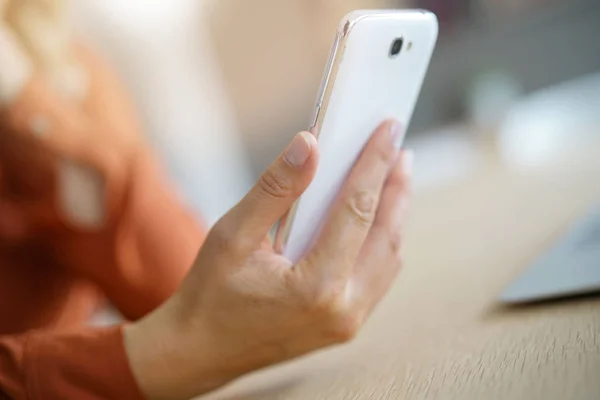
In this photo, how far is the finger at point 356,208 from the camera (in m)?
0.42

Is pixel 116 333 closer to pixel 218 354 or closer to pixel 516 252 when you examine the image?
pixel 218 354

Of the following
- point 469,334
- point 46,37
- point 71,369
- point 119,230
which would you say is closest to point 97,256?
point 119,230

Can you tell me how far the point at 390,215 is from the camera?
492 millimetres

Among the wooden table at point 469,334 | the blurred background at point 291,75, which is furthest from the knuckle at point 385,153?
the blurred background at point 291,75

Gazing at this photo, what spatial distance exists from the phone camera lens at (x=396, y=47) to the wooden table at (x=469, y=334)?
7.7 inches

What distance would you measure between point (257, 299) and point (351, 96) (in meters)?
0.15

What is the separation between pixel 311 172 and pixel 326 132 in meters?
0.05

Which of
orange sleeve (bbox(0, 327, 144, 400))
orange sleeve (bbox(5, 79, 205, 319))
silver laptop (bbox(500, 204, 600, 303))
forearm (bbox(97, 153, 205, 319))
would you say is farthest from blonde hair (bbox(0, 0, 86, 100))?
silver laptop (bbox(500, 204, 600, 303))

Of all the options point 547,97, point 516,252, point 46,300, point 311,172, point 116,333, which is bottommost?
point 547,97

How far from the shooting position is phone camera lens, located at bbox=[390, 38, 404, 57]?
0.49 meters

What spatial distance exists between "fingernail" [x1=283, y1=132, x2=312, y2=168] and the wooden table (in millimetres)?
133

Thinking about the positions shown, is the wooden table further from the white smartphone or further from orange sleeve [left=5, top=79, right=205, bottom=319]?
orange sleeve [left=5, top=79, right=205, bottom=319]

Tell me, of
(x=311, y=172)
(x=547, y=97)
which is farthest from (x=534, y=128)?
(x=311, y=172)

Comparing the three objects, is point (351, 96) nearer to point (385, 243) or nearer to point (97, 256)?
point (385, 243)
